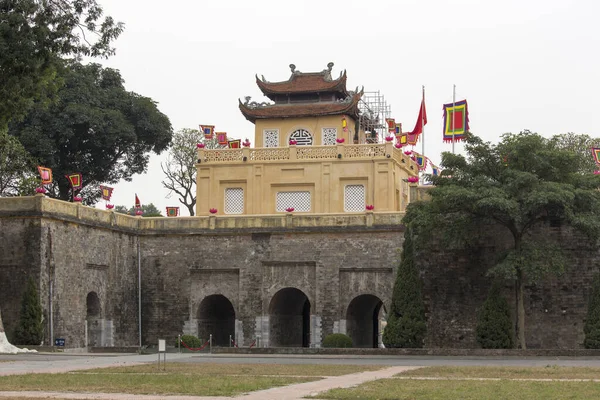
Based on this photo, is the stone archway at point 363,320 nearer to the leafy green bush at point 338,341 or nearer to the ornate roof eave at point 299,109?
the leafy green bush at point 338,341

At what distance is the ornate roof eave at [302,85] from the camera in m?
54.0

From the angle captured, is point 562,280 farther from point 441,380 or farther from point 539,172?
point 441,380

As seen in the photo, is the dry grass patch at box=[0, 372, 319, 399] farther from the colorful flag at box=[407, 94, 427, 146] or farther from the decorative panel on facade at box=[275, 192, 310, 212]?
the colorful flag at box=[407, 94, 427, 146]

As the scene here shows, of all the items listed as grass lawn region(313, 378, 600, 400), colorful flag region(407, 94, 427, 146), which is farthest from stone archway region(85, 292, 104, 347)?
grass lawn region(313, 378, 600, 400)

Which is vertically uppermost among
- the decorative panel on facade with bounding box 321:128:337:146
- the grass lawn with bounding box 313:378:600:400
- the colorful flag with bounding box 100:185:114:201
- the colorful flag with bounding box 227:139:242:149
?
the decorative panel on facade with bounding box 321:128:337:146

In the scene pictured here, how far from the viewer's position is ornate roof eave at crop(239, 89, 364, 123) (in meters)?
53.2

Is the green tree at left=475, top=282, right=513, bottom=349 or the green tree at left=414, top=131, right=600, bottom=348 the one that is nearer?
the green tree at left=414, top=131, right=600, bottom=348

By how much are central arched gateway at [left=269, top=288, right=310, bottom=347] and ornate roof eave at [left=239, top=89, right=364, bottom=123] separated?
9.35m

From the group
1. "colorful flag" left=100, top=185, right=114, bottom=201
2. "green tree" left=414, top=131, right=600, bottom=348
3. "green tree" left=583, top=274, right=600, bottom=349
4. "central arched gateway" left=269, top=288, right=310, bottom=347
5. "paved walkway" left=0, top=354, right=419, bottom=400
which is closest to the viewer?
"paved walkway" left=0, top=354, right=419, bottom=400

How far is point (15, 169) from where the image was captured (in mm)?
52375

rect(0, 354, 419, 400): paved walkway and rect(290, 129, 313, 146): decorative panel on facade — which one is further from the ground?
rect(290, 129, 313, 146): decorative panel on facade

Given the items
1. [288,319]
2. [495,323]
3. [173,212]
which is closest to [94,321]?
[173,212]

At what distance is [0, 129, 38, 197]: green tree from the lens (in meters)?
50.8

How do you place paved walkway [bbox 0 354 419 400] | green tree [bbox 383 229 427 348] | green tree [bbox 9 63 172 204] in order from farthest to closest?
green tree [bbox 9 63 172 204], green tree [bbox 383 229 427 348], paved walkway [bbox 0 354 419 400]
